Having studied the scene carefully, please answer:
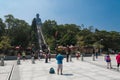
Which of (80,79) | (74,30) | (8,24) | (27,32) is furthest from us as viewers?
(74,30)

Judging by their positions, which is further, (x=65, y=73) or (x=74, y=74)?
(x=65, y=73)

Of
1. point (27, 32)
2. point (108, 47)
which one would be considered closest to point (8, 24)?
point (27, 32)

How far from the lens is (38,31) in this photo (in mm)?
83250

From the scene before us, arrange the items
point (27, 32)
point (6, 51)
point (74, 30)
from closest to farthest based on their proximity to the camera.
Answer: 1. point (6, 51)
2. point (27, 32)
3. point (74, 30)

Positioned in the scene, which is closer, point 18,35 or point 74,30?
point 18,35

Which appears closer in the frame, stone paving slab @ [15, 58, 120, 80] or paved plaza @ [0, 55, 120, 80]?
stone paving slab @ [15, 58, 120, 80]

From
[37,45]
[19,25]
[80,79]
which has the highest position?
[19,25]

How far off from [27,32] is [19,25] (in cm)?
550

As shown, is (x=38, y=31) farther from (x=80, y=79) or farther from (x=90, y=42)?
(x=80, y=79)

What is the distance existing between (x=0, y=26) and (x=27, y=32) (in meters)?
7.97

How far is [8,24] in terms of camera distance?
214 feet

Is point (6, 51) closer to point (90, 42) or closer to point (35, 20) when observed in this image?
point (90, 42)

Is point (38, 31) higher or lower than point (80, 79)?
higher

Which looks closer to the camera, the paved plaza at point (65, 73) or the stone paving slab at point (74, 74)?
the stone paving slab at point (74, 74)
